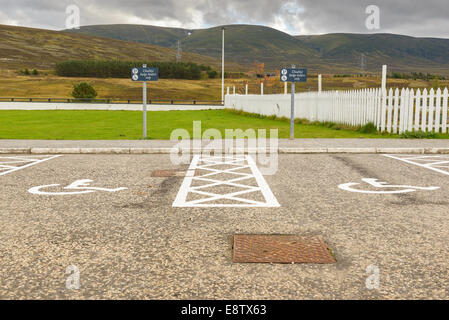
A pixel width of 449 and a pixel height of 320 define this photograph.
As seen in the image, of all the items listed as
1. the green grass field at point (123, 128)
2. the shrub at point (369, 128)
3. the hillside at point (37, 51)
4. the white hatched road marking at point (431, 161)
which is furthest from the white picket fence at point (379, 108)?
the hillside at point (37, 51)

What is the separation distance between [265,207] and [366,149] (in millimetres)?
6739

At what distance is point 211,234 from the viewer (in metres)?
4.89

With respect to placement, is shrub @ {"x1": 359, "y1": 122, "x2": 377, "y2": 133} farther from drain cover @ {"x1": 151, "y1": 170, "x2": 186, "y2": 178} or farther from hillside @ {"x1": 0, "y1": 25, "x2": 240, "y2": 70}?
hillside @ {"x1": 0, "y1": 25, "x2": 240, "y2": 70}

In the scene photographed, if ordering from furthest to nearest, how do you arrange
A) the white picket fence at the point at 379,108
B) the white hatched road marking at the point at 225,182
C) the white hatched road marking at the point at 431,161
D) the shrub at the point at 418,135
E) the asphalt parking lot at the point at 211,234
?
1. the white picket fence at the point at 379,108
2. the shrub at the point at 418,135
3. the white hatched road marking at the point at 431,161
4. the white hatched road marking at the point at 225,182
5. the asphalt parking lot at the point at 211,234

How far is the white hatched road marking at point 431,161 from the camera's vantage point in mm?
9555

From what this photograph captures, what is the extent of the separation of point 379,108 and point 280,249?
43.5 ft

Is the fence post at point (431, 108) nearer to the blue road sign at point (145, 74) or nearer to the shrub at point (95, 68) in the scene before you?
the blue road sign at point (145, 74)

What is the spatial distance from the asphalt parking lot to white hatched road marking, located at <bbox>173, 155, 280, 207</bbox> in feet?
0.27

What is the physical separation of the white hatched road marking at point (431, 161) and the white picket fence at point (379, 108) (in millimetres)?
4396

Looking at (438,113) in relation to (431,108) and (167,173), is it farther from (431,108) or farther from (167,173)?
(167,173)

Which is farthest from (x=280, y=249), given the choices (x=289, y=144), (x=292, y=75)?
(x=292, y=75)

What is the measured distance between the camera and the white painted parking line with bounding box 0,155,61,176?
9.45m

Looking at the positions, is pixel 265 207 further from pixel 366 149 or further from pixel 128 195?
pixel 366 149
